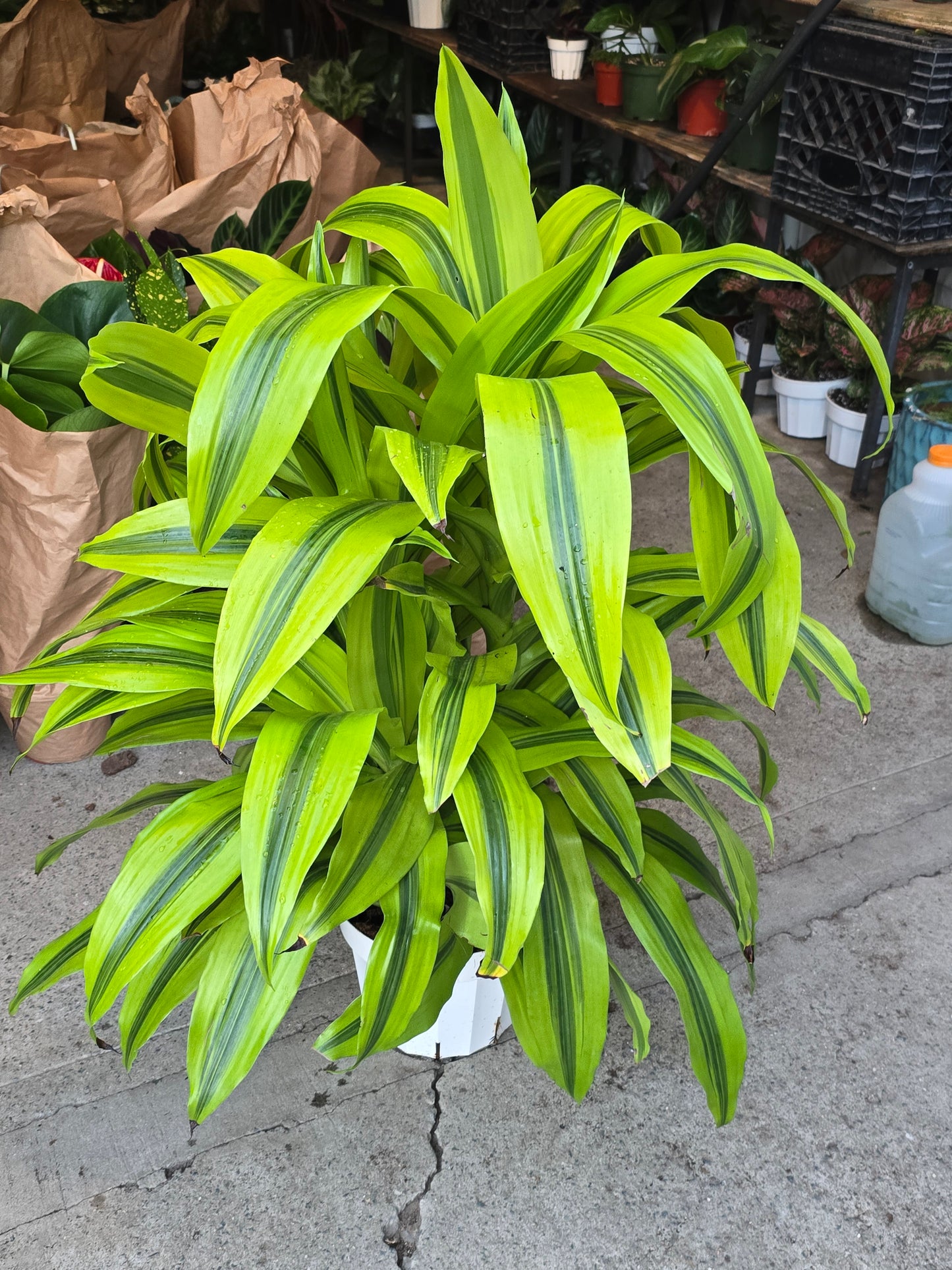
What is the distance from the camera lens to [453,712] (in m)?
0.88

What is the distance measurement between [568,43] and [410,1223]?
3.10m

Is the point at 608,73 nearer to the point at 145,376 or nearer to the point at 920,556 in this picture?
the point at 920,556

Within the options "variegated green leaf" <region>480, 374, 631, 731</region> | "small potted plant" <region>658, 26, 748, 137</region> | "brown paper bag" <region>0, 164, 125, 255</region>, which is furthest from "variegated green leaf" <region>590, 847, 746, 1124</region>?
"small potted plant" <region>658, 26, 748, 137</region>

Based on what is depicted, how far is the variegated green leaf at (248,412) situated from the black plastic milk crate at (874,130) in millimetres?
1768

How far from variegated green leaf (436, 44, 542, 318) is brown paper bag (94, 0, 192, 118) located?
1876mm

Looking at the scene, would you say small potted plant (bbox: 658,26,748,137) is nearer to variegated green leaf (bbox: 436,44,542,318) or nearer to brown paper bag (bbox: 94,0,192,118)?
brown paper bag (bbox: 94,0,192,118)

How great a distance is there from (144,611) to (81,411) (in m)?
0.57

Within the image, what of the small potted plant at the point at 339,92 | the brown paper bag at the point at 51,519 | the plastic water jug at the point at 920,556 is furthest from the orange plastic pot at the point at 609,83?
the brown paper bag at the point at 51,519

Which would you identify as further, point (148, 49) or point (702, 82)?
point (702, 82)

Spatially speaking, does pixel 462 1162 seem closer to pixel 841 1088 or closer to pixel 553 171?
pixel 841 1088

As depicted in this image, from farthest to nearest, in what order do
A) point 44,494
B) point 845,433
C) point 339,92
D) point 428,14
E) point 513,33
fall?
point 339,92
point 428,14
point 513,33
point 845,433
point 44,494

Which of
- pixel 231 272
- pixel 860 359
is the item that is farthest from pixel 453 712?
pixel 860 359

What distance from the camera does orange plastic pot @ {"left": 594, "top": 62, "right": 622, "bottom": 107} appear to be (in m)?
2.81

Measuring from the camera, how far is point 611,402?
68cm
